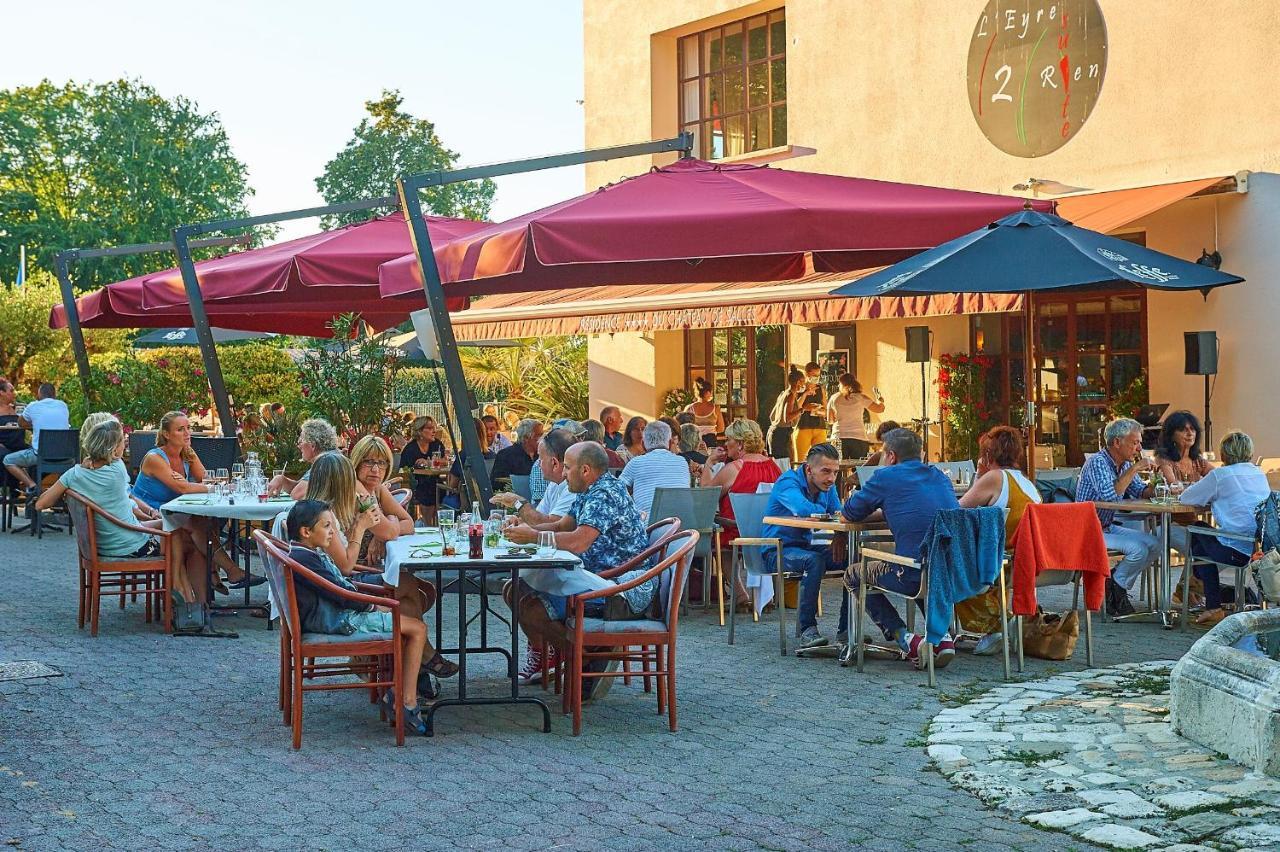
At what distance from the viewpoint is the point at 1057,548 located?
7.63m

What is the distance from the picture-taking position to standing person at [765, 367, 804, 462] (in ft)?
55.0

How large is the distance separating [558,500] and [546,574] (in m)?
1.22

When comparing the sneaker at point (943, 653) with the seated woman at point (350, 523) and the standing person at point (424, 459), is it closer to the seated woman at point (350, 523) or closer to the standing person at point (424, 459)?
the seated woman at point (350, 523)

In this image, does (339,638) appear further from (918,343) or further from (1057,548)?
(918,343)

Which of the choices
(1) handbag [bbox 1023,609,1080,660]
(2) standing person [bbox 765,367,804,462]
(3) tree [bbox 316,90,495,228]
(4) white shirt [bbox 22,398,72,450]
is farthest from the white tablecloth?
(3) tree [bbox 316,90,495,228]

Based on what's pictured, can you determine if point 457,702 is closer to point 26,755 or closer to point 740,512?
point 26,755

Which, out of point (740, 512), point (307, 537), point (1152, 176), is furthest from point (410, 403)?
point (307, 537)

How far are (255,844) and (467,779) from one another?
1.01 m

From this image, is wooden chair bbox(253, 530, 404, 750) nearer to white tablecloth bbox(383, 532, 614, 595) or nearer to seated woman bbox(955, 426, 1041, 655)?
white tablecloth bbox(383, 532, 614, 595)

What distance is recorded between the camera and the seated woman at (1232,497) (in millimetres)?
8656

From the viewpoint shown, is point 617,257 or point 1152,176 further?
point 1152,176

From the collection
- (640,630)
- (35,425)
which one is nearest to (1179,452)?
(640,630)

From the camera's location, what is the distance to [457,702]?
6379 mm

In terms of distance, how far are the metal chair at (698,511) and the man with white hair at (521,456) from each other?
199 cm
